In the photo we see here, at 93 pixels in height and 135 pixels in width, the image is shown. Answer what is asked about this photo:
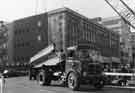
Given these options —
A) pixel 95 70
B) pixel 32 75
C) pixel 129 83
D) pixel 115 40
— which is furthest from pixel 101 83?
pixel 115 40

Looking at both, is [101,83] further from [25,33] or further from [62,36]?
[25,33]

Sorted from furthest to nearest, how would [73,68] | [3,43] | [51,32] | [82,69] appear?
1. [3,43]
2. [51,32]
3. [73,68]
4. [82,69]

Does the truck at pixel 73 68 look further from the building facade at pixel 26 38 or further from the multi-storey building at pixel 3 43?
the multi-storey building at pixel 3 43

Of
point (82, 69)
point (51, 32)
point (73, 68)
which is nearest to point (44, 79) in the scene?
point (73, 68)

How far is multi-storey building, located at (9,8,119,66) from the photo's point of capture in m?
45.9

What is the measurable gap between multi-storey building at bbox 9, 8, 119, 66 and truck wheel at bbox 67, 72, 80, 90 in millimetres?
28354

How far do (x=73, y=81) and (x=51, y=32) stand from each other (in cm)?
3680

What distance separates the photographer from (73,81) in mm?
12562

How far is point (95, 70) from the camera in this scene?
1283cm

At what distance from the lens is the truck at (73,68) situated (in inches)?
493

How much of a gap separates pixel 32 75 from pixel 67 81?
8516mm

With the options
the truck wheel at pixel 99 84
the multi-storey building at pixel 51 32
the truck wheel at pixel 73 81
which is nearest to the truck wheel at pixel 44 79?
the truck wheel at pixel 73 81

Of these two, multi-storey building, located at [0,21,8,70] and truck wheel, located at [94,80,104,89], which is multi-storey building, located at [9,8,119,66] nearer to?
multi-storey building, located at [0,21,8,70]

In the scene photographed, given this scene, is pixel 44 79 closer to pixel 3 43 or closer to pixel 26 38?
pixel 26 38
